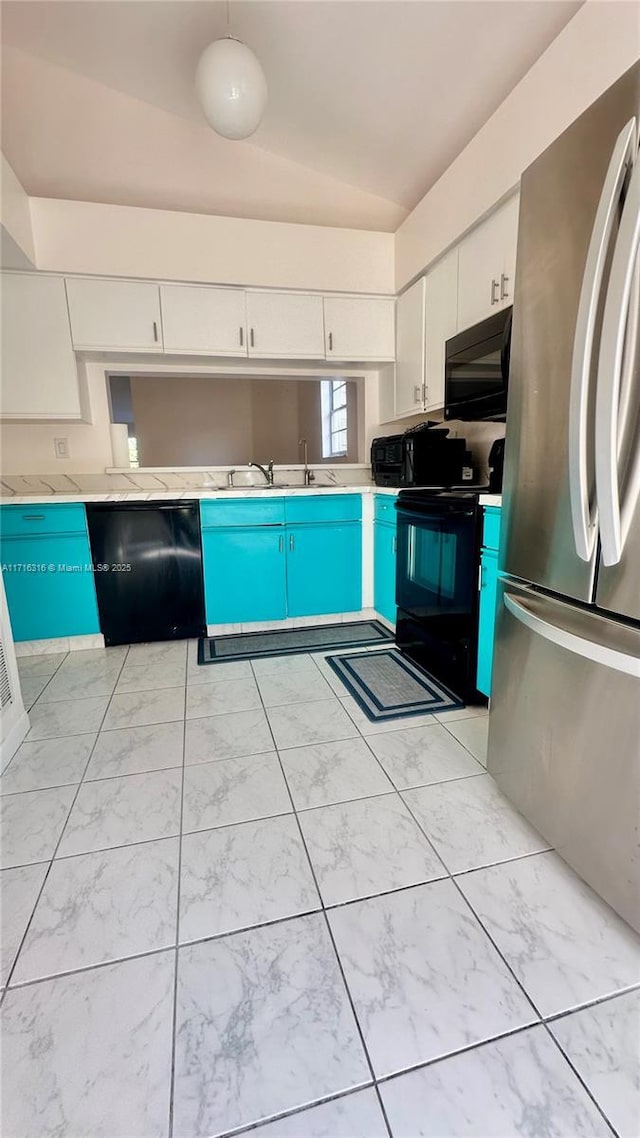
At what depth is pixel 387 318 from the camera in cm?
318

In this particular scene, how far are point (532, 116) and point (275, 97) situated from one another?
1.36 m

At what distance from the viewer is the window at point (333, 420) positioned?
18.0 feet

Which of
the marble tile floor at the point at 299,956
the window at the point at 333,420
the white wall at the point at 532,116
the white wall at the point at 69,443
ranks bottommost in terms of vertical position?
the marble tile floor at the point at 299,956

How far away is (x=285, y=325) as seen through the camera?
305 centimetres

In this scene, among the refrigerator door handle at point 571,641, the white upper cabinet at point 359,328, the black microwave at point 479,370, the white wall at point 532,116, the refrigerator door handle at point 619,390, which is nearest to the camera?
the refrigerator door handle at point 619,390

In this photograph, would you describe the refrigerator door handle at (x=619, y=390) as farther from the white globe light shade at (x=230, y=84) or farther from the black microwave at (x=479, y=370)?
the white globe light shade at (x=230, y=84)

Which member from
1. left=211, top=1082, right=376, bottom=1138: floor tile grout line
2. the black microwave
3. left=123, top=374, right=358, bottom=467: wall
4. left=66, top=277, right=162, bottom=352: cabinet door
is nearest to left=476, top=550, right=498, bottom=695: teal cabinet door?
the black microwave

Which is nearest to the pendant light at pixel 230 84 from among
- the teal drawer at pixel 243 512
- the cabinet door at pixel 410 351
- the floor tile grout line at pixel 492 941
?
the cabinet door at pixel 410 351

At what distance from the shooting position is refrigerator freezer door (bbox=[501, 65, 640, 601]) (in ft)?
3.28

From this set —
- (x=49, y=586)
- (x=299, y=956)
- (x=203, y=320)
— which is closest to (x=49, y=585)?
(x=49, y=586)

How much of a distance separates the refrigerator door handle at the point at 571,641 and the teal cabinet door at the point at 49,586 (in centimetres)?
237

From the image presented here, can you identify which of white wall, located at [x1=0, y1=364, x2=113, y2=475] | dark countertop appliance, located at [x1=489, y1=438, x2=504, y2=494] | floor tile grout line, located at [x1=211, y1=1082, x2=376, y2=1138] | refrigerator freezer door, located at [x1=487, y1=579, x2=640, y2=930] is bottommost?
floor tile grout line, located at [x1=211, y1=1082, x2=376, y2=1138]

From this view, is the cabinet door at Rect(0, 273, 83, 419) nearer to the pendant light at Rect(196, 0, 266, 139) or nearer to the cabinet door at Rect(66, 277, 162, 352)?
the cabinet door at Rect(66, 277, 162, 352)

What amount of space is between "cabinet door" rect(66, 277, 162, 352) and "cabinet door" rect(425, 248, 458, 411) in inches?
63.4
